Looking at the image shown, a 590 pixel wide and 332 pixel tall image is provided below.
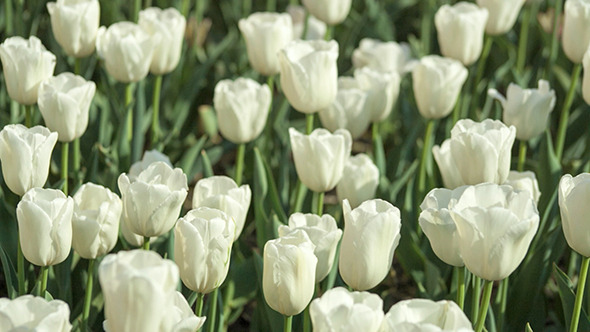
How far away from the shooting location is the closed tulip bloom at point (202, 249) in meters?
1.52

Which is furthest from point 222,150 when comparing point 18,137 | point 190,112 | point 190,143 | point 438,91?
point 18,137

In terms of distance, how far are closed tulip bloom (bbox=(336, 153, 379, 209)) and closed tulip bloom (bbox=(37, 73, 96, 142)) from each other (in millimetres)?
620

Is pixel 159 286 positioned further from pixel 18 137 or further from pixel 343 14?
pixel 343 14

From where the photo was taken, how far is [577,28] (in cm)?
249

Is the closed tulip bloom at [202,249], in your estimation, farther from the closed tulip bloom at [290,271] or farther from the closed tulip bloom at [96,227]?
the closed tulip bloom at [96,227]

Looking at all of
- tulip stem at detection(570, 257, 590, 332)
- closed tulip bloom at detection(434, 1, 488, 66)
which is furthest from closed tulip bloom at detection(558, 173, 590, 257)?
closed tulip bloom at detection(434, 1, 488, 66)

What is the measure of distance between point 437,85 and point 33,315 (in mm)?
1358

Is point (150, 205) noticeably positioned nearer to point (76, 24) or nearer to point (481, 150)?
point (481, 150)

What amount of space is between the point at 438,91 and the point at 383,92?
0.55 feet

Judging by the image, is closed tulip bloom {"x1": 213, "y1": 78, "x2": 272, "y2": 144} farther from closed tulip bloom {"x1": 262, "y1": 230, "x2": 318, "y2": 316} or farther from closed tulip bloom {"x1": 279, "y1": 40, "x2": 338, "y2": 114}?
closed tulip bloom {"x1": 262, "y1": 230, "x2": 318, "y2": 316}

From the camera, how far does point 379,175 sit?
2355 mm

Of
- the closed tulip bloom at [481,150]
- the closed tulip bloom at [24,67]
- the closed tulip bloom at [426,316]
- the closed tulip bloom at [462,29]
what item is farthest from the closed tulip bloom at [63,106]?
the closed tulip bloom at [462,29]

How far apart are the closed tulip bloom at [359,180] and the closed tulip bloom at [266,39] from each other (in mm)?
509

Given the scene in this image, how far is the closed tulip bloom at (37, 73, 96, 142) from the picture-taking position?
201cm
